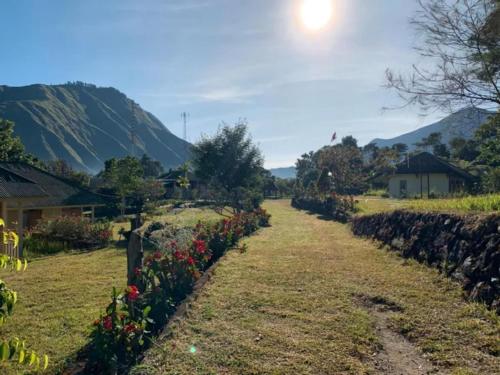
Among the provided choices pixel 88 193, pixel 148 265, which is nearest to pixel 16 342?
pixel 148 265

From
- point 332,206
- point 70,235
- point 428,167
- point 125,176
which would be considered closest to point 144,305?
point 70,235

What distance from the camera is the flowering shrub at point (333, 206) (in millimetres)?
21994

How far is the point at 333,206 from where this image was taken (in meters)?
25.7

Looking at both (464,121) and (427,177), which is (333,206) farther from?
(464,121)

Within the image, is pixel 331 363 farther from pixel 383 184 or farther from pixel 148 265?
pixel 383 184

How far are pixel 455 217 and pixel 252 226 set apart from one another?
10.9 m

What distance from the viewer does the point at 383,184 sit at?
54.9 meters

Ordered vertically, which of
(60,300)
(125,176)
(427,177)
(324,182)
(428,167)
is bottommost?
(60,300)

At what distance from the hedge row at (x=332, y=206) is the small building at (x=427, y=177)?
27.3 ft

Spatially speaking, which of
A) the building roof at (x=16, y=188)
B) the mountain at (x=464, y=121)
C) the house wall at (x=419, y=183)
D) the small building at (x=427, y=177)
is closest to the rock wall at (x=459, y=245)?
the mountain at (x=464, y=121)

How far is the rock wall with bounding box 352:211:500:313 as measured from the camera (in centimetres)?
616

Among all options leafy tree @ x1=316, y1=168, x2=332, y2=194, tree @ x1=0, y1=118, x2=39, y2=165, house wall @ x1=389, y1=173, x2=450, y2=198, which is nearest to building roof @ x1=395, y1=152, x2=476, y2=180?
house wall @ x1=389, y1=173, x2=450, y2=198

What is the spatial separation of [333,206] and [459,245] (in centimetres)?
1827

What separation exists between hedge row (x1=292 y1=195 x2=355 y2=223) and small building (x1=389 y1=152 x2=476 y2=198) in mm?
8319
